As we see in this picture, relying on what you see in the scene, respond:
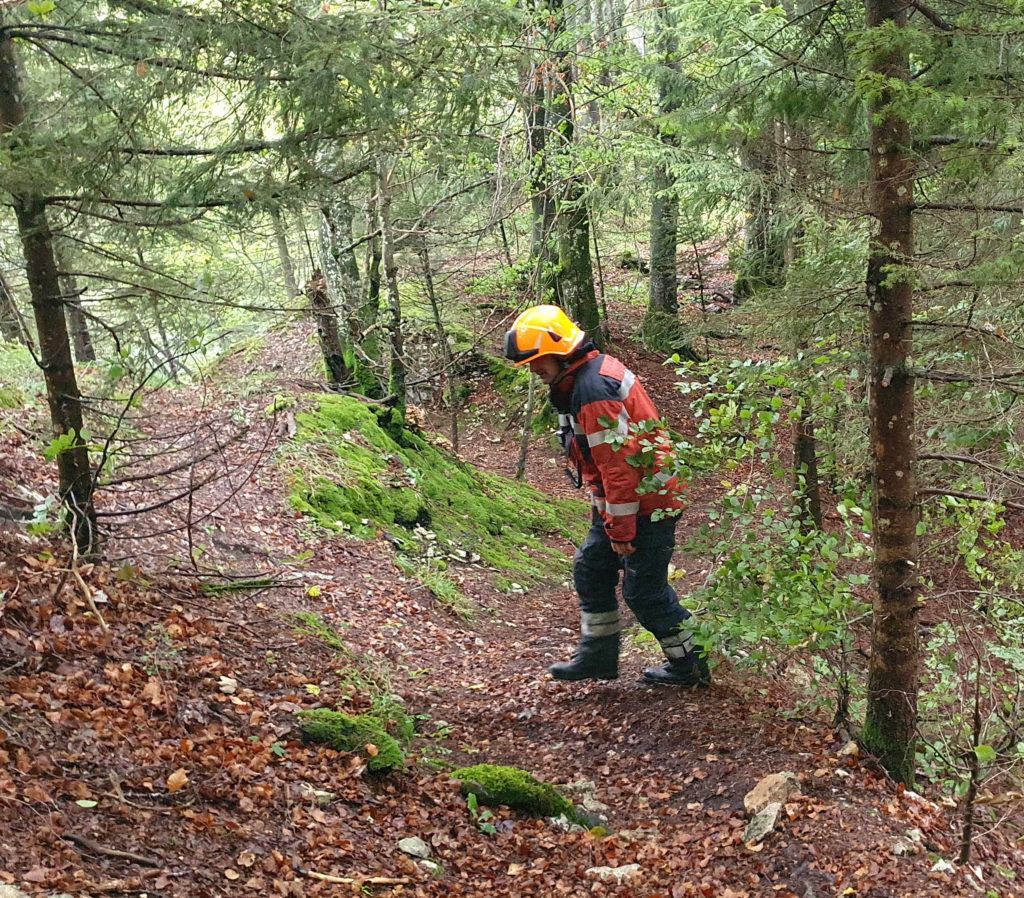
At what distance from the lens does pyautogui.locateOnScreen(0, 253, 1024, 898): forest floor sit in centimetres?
331

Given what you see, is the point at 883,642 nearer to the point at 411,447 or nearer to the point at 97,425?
the point at 97,425

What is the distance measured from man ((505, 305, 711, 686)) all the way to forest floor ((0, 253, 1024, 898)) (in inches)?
23.8

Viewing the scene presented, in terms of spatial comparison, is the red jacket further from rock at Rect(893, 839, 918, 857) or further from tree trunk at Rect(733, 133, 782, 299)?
tree trunk at Rect(733, 133, 782, 299)

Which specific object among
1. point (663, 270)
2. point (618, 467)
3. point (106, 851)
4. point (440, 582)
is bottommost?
point (440, 582)

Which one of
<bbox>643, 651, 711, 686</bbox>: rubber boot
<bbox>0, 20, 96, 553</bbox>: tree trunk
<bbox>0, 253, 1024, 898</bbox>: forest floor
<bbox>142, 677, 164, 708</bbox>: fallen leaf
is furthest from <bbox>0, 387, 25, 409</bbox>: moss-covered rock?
<bbox>643, 651, 711, 686</bbox>: rubber boot

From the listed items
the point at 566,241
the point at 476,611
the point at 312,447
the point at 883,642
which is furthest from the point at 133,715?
the point at 566,241

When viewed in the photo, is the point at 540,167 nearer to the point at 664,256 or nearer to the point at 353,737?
the point at 664,256

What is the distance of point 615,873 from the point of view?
12.9 feet

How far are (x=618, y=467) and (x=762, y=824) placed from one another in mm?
2118

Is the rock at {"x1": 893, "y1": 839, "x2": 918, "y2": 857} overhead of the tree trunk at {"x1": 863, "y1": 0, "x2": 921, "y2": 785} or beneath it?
beneath

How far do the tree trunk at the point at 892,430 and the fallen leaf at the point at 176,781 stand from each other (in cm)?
353

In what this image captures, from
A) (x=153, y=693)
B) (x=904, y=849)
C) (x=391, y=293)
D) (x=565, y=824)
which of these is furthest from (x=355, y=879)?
(x=391, y=293)

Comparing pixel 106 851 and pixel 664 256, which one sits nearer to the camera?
pixel 106 851

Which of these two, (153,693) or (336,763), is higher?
(153,693)
